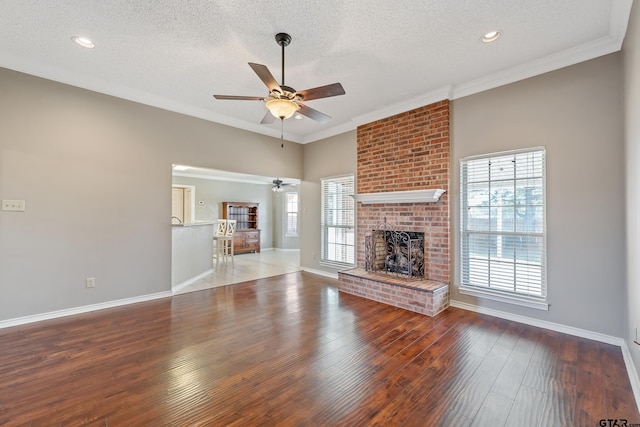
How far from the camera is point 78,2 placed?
2.27 m

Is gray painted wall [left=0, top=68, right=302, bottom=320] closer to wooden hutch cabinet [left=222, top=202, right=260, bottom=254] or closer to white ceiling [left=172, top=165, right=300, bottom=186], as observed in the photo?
white ceiling [left=172, top=165, right=300, bottom=186]

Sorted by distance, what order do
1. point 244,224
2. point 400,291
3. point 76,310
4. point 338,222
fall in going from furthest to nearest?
point 244,224, point 338,222, point 400,291, point 76,310

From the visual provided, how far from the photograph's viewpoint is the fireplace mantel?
3.85 metres

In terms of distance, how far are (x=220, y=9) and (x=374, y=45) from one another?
1.50m

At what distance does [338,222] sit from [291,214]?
16.5 feet

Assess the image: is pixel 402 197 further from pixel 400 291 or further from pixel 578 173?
pixel 578 173

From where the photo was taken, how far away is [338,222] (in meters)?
5.64

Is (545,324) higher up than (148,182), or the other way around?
(148,182)

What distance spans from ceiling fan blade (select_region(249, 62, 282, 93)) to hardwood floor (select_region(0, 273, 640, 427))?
8.03ft

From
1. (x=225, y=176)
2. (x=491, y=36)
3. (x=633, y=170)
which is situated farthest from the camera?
(x=225, y=176)

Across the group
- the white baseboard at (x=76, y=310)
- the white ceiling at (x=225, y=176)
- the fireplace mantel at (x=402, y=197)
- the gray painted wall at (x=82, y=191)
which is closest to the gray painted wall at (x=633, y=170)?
the fireplace mantel at (x=402, y=197)

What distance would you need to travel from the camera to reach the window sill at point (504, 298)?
3.14 m

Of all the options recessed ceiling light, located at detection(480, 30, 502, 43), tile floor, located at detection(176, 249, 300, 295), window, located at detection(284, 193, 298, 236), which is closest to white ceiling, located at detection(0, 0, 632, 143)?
recessed ceiling light, located at detection(480, 30, 502, 43)

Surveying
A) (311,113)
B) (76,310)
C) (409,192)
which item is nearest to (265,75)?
(311,113)
